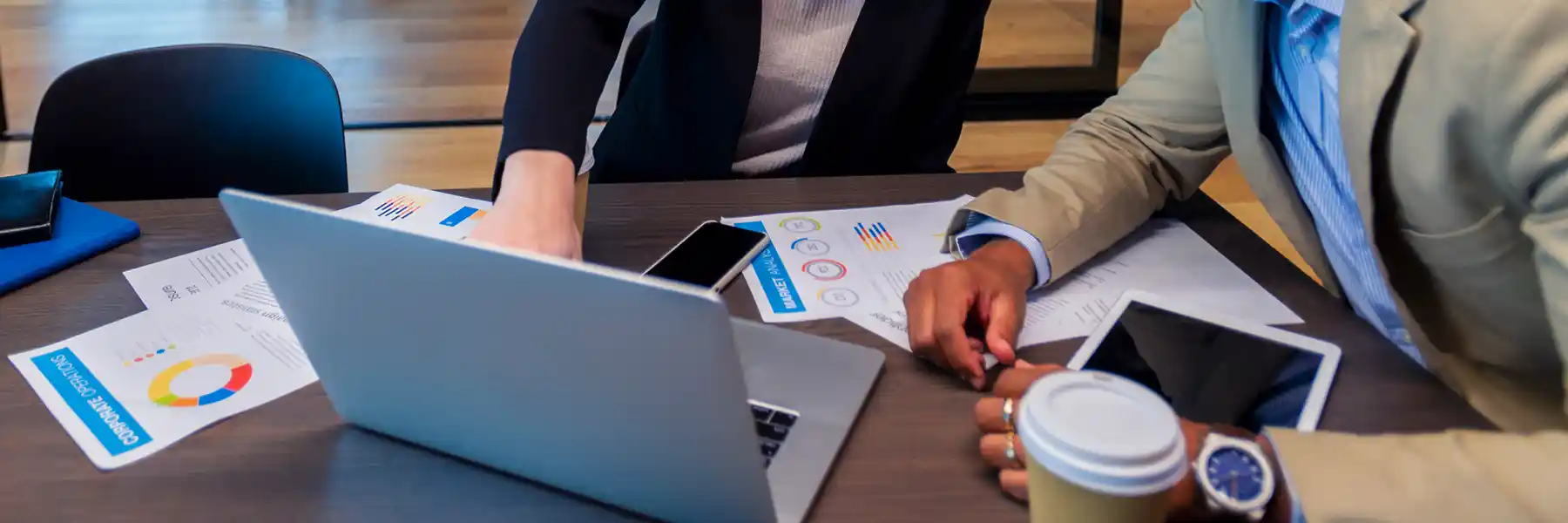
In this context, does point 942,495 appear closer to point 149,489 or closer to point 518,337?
point 518,337

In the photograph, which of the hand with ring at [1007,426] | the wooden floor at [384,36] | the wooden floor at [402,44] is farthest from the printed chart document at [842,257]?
the wooden floor at [384,36]

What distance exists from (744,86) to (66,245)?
0.74 meters

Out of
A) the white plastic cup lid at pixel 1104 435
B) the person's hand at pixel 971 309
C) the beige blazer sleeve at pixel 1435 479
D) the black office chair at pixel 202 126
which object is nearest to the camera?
the white plastic cup lid at pixel 1104 435

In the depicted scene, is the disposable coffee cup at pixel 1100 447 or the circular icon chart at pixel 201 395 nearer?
the disposable coffee cup at pixel 1100 447

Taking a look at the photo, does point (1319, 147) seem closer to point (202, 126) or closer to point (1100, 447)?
point (1100, 447)

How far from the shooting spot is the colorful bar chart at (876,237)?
105cm

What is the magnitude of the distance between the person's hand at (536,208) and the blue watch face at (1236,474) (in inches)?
20.3

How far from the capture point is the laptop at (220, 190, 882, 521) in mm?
515

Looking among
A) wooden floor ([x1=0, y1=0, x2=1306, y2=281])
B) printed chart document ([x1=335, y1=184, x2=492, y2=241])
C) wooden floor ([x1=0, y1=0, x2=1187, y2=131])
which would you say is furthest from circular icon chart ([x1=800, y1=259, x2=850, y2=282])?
wooden floor ([x1=0, y1=0, x2=1187, y2=131])

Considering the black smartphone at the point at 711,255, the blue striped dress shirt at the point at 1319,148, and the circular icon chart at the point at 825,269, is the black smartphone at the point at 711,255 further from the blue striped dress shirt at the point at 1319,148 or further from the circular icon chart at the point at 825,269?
the blue striped dress shirt at the point at 1319,148

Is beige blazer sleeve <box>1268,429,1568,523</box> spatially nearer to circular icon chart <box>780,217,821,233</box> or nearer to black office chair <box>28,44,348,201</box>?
circular icon chart <box>780,217,821,233</box>

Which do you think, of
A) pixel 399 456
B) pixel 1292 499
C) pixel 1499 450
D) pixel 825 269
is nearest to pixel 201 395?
pixel 399 456

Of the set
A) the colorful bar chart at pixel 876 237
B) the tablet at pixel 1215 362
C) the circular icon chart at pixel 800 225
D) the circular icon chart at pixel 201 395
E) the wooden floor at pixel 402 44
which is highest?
the circular icon chart at pixel 201 395

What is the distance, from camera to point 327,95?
136 centimetres
